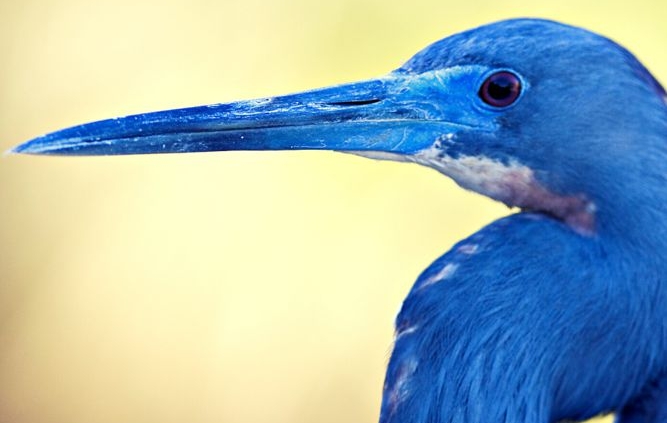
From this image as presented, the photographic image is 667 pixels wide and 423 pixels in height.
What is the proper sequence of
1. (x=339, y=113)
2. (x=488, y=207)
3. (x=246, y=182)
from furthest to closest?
(x=246, y=182) < (x=488, y=207) < (x=339, y=113)

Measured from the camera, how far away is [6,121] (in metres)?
4.32

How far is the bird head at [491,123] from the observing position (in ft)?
5.21

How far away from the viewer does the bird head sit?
159 centimetres

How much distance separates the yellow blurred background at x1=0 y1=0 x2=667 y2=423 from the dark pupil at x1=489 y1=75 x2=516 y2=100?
243cm

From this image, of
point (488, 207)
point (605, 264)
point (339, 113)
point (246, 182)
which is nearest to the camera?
point (605, 264)

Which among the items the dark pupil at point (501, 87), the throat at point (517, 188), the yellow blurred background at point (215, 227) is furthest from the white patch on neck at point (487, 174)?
the yellow blurred background at point (215, 227)

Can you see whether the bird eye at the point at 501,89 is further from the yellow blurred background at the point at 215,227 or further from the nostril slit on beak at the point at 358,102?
the yellow blurred background at the point at 215,227

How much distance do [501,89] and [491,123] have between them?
0.06 metres

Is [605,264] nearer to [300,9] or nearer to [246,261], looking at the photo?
[246,261]

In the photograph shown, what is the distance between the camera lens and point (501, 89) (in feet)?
5.41

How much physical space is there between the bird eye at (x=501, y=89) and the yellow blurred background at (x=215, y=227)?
242 centimetres

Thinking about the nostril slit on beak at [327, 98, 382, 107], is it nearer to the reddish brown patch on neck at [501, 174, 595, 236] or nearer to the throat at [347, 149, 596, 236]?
the throat at [347, 149, 596, 236]

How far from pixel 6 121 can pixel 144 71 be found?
602 mm

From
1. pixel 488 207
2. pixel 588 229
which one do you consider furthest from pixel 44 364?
pixel 588 229
